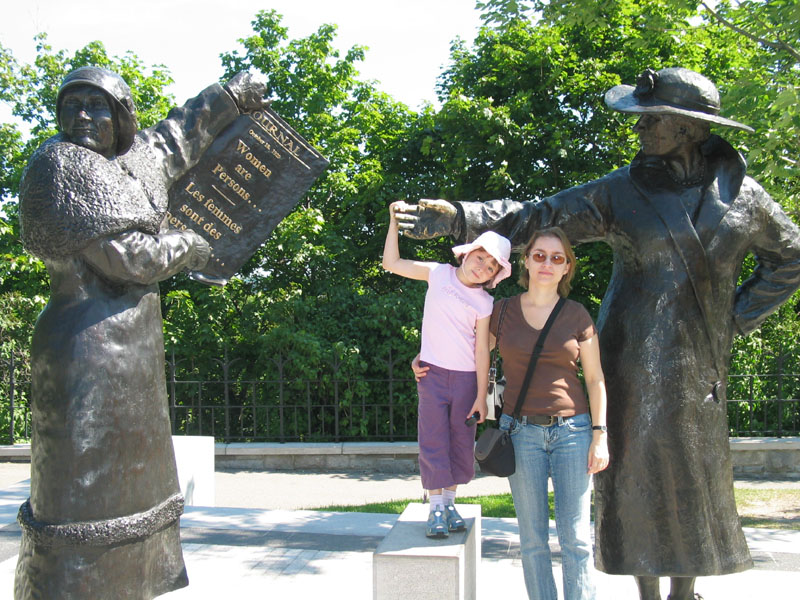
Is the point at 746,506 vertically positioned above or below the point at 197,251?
below

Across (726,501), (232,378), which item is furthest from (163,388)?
(232,378)

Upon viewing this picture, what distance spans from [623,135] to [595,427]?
300 inches

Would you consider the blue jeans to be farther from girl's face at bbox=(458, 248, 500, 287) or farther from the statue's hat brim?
the statue's hat brim

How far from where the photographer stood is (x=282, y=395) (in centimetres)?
918

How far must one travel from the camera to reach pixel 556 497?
3.14 meters

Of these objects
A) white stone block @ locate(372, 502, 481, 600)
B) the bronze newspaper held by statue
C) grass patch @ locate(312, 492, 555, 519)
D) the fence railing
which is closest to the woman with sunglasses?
white stone block @ locate(372, 502, 481, 600)

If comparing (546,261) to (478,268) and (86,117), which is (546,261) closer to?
(478,268)

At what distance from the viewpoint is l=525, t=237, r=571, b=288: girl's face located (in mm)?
3111

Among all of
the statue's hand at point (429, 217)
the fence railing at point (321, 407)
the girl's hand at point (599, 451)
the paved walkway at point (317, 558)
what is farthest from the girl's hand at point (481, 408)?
the fence railing at point (321, 407)

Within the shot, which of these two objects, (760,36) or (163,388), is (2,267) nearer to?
(163,388)

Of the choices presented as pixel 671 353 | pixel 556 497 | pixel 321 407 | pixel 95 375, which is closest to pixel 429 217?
pixel 671 353

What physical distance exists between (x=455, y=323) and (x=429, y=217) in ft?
1.75

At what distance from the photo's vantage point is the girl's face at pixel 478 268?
10.7 ft

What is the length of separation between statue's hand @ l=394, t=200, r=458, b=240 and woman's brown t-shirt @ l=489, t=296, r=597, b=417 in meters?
0.55
